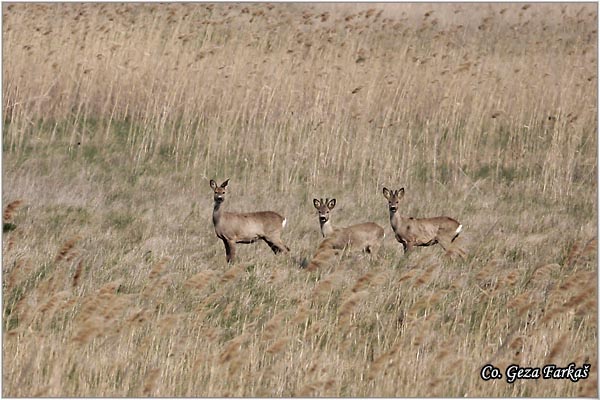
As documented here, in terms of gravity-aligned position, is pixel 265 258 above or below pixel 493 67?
below

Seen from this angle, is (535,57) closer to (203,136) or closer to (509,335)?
(203,136)

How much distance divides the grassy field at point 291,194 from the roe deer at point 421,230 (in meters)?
0.22

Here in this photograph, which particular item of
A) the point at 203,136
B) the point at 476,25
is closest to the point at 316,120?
A: the point at 203,136

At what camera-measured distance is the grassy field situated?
591 centimetres

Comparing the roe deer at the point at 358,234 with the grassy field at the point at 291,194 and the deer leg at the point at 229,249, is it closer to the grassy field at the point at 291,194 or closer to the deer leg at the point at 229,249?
the grassy field at the point at 291,194

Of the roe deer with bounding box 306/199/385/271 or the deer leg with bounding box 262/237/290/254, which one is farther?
the deer leg with bounding box 262/237/290/254

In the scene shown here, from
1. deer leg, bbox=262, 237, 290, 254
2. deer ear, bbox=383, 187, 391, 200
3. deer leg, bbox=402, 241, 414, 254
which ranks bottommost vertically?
deer leg, bbox=262, 237, 290, 254

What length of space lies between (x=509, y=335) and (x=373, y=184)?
5255 mm

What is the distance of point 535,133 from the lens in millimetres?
12891

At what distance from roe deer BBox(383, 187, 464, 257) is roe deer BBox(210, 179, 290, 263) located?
1.07 meters

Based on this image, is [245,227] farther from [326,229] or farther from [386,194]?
[386,194]

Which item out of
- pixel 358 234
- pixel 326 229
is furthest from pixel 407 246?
pixel 326 229

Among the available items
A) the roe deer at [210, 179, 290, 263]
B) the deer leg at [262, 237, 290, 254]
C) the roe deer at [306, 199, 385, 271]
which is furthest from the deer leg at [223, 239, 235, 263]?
the roe deer at [306, 199, 385, 271]

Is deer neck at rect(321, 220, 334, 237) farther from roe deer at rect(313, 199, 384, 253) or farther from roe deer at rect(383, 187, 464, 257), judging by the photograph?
roe deer at rect(383, 187, 464, 257)
